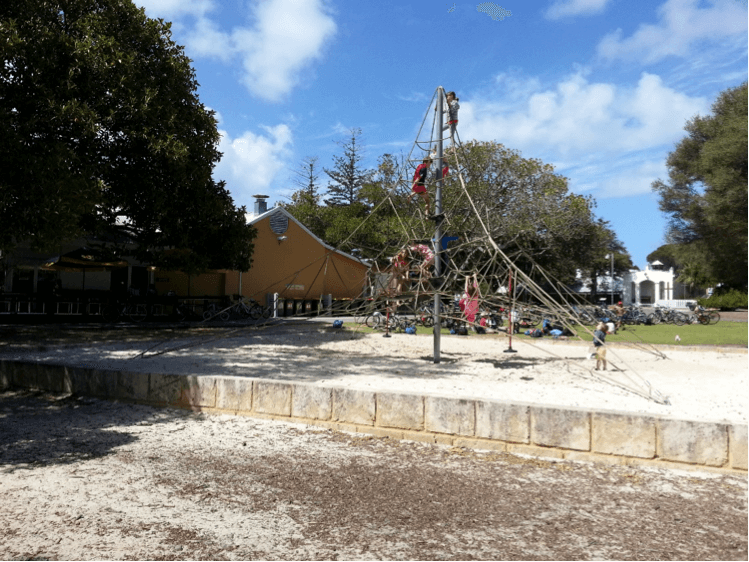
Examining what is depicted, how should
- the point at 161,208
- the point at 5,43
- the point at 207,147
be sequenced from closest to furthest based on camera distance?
the point at 5,43 → the point at 161,208 → the point at 207,147

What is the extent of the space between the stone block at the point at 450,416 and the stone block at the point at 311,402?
115 centimetres

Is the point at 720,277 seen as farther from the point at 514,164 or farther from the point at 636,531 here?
the point at 636,531

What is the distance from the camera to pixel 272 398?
22.4ft

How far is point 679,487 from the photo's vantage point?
455 centimetres

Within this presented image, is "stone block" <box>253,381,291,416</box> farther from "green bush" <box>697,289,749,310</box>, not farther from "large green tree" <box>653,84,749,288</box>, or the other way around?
"green bush" <box>697,289,749,310</box>

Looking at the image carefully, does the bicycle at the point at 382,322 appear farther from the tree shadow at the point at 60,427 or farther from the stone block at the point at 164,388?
the tree shadow at the point at 60,427

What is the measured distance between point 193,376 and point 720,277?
36.4 m

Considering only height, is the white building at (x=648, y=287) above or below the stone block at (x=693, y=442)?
above

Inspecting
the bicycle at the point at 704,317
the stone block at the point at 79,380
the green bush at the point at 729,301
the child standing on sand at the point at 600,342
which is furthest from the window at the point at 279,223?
the green bush at the point at 729,301

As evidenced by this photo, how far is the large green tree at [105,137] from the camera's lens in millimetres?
12961

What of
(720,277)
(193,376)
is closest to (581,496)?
(193,376)

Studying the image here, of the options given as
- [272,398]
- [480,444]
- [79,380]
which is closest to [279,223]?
[79,380]

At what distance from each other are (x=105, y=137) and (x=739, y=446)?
16110 mm

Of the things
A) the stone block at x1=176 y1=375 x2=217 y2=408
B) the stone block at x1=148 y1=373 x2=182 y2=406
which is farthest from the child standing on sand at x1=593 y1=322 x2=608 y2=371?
the stone block at x1=148 y1=373 x2=182 y2=406
